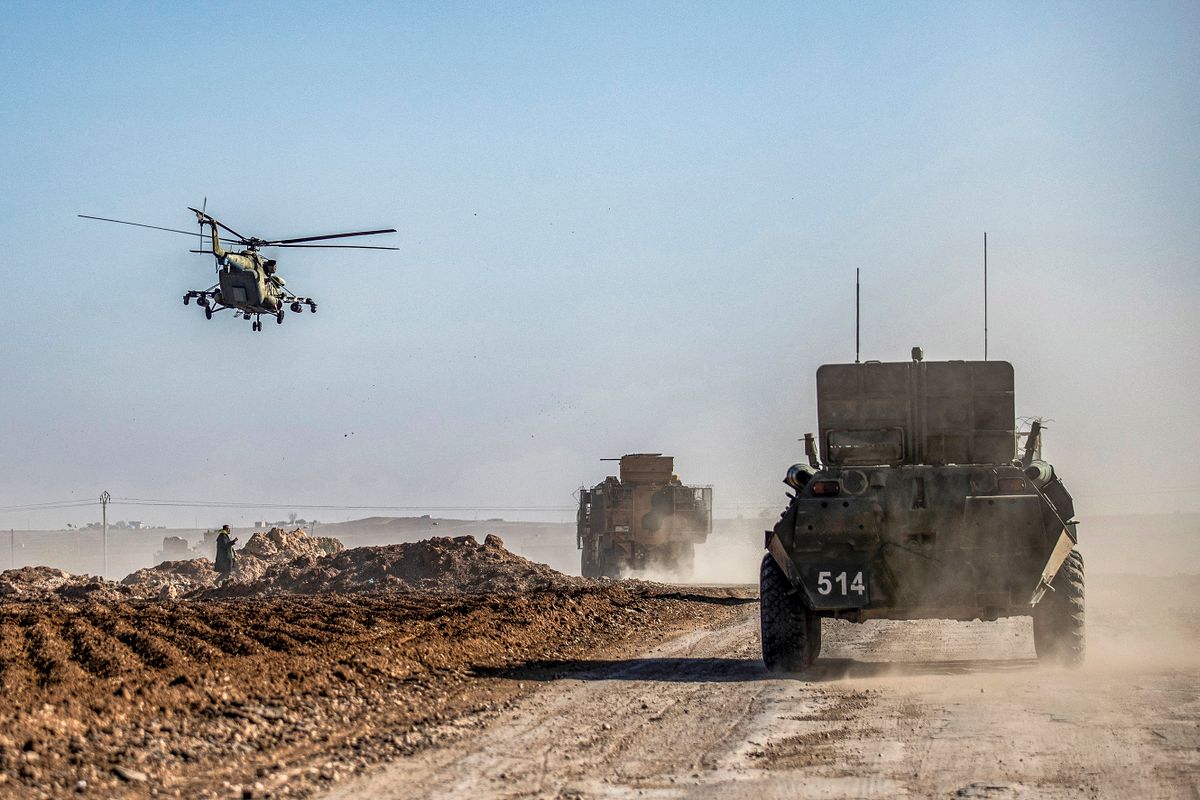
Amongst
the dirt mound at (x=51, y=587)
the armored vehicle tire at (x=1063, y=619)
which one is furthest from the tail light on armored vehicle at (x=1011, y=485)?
the dirt mound at (x=51, y=587)

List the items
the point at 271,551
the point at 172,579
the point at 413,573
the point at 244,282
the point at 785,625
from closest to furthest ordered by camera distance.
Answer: the point at 785,625 < the point at 244,282 < the point at 413,573 < the point at 172,579 < the point at 271,551

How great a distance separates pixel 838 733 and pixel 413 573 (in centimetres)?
2381

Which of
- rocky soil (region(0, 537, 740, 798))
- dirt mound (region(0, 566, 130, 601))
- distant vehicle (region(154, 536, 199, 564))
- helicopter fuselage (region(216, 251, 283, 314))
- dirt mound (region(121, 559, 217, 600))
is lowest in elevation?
distant vehicle (region(154, 536, 199, 564))

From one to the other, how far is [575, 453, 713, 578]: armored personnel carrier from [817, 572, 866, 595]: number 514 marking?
26.0 meters

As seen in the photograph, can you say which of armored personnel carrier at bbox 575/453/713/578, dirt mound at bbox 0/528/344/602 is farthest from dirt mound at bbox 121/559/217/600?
armored personnel carrier at bbox 575/453/713/578

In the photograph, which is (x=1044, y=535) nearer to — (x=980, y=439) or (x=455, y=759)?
(x=980, y=439)

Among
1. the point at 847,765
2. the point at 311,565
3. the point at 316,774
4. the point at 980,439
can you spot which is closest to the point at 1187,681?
the point at 980,439

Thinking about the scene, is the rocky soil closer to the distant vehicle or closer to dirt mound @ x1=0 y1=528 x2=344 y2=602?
dirt mound @ x1=0 y1=528 x2=344 y2=602

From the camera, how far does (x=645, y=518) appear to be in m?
38.3

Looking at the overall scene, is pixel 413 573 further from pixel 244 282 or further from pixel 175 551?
pixel 175 551

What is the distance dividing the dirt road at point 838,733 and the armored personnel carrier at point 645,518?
2357cm

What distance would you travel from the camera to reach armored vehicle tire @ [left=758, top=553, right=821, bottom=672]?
41.0 ft

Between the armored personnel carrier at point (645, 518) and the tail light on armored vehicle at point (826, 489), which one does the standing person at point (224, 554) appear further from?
the tail light on armored vehicle at point (826, 489)

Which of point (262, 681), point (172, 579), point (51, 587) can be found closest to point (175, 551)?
point (172, 579)
